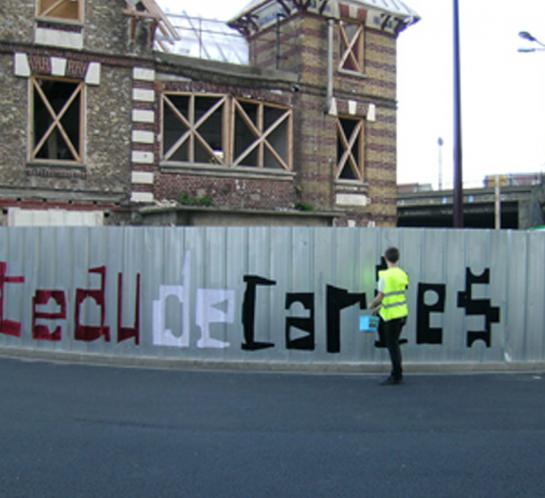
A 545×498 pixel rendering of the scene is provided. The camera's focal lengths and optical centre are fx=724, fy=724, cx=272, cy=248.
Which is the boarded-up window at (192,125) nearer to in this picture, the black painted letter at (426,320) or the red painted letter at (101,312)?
the red painted letter at (101,312)

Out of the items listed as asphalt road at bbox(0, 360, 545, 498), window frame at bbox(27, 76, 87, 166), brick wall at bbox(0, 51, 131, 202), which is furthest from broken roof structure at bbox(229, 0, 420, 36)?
asphalt road at bbox(0, 360, 545, 498)

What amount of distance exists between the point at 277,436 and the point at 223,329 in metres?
4.33

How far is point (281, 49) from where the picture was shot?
2161cm

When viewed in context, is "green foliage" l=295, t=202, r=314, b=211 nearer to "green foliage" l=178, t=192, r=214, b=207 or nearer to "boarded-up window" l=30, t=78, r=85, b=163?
"green foliage" l=178, t=192, r=214, b=207

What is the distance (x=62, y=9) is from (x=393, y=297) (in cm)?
1212

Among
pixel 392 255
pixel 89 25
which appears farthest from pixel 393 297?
pixel 89 25

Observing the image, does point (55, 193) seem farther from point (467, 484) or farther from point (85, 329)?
point (467, 484)

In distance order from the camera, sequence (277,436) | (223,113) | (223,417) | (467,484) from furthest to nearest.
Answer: (223,113)
(223,417)
(277,436)
(467,484)

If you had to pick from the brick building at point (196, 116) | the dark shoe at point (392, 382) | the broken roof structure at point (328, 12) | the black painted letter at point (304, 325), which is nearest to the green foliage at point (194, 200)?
the brick building at point (196, 116)

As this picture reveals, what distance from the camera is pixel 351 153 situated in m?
21.9

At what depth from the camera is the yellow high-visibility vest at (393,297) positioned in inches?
382

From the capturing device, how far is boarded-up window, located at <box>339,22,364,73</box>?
2162cm

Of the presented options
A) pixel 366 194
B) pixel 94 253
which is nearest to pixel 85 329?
pixel 94 253

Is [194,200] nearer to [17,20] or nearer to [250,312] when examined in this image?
[17,20]
